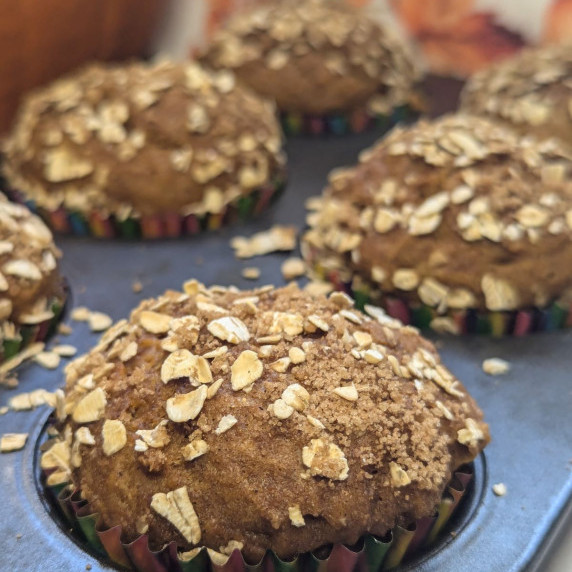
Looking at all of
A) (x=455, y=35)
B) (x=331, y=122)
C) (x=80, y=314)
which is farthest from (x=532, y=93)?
(x=80, y=314)

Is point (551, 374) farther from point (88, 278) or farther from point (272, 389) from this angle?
point (88, 278)

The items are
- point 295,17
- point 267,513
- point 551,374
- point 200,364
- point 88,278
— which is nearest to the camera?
point 267,513

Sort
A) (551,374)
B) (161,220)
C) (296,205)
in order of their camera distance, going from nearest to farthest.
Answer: (551,374)
(161,220)
(296,205)

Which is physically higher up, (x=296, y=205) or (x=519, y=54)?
(x=519, y=54)

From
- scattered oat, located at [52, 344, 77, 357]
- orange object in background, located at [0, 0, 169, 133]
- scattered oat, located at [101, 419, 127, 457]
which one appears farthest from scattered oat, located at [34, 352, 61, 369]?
orange object in background, located at [0, 0, 169, 133]

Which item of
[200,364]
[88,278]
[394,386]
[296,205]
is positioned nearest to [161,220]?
[88,278]

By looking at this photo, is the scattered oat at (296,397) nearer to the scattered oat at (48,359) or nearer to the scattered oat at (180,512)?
the scattered oat at (180,512)
